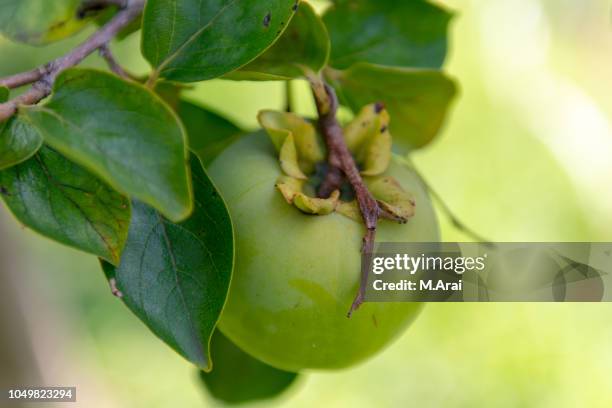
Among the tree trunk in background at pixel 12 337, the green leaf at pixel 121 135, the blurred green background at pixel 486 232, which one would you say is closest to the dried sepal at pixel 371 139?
the green leaf at pixel 121 135

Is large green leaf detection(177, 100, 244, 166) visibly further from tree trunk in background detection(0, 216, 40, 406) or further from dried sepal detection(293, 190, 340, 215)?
tree trunk in background detection(0, 216, 40, 406)

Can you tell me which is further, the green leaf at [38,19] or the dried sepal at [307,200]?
the green leaf at [38,19]

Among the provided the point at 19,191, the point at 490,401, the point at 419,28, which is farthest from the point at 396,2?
the point at 490,401

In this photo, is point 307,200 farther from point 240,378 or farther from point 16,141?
point 240,378

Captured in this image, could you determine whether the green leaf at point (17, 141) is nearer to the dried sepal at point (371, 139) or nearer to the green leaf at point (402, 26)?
the dried sepal at point (371, 139)

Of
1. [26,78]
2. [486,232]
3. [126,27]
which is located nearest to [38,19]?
[126,27]
